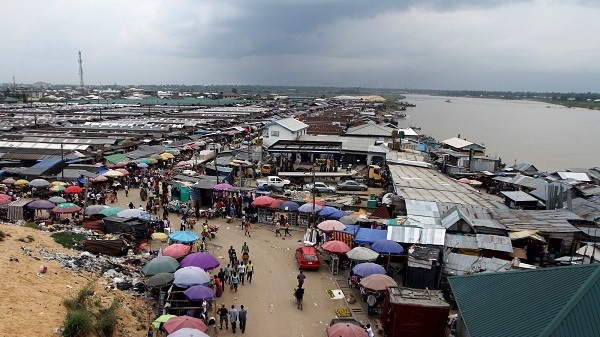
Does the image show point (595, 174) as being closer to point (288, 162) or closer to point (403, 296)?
point (288, 162)

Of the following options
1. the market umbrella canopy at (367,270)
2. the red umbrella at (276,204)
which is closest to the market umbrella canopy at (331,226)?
the market umbrella canopy at (367,270)

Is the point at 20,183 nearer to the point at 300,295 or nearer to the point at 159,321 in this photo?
the point at 159,321

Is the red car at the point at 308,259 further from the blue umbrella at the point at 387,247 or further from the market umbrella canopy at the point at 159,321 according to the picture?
the market umbrella canopy at the point at 159,321

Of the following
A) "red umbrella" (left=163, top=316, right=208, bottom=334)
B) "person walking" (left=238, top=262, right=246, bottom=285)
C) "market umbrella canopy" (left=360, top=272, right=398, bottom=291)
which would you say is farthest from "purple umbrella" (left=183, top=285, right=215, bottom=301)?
"market umbrella canopy" (left=360, top=272, right=398, bottom=291)

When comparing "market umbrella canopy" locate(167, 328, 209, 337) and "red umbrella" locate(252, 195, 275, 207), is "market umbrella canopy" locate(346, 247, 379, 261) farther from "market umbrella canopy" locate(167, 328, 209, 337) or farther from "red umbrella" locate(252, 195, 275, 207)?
"red umbrella" locate(252, 195, 275, 207)

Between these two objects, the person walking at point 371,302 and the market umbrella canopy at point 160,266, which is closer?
the person walking at point 371,302
